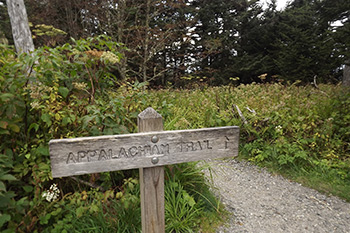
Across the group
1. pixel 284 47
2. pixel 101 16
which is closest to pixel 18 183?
pixel 101 16

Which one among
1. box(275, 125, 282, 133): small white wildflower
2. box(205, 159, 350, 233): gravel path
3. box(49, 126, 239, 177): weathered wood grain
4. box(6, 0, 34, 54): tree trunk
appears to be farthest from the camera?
box(6, 0, 34, 54): tree trunk

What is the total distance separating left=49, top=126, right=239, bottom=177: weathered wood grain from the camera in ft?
3.70

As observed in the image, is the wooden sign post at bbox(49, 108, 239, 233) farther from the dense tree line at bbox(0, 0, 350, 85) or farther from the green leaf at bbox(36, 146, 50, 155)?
the dense tree line at bbox(0, 0, 350, 85)

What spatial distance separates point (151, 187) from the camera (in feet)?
4.68

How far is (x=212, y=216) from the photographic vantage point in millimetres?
2312

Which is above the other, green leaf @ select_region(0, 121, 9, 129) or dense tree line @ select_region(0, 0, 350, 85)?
dense tree line @ select_region(0, 0, 350, 85)

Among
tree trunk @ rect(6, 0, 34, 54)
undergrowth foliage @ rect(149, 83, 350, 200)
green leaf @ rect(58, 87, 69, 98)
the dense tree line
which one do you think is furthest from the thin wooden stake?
the dense tree line

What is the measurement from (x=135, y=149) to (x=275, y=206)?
2.35 metres

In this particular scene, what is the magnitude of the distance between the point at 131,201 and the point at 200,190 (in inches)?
36.3

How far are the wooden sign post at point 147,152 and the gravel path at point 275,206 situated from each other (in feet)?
3.90

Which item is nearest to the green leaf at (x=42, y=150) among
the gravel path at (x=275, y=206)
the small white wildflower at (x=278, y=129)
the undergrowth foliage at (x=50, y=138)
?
the undergrowth foliage at (x=50, y=138)

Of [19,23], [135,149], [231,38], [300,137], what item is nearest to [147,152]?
[135,149]

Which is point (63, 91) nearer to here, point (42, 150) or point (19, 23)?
point (42, 150)

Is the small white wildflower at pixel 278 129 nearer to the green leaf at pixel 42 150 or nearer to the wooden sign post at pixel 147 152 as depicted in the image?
the wooden sign post at pixel 147 152
